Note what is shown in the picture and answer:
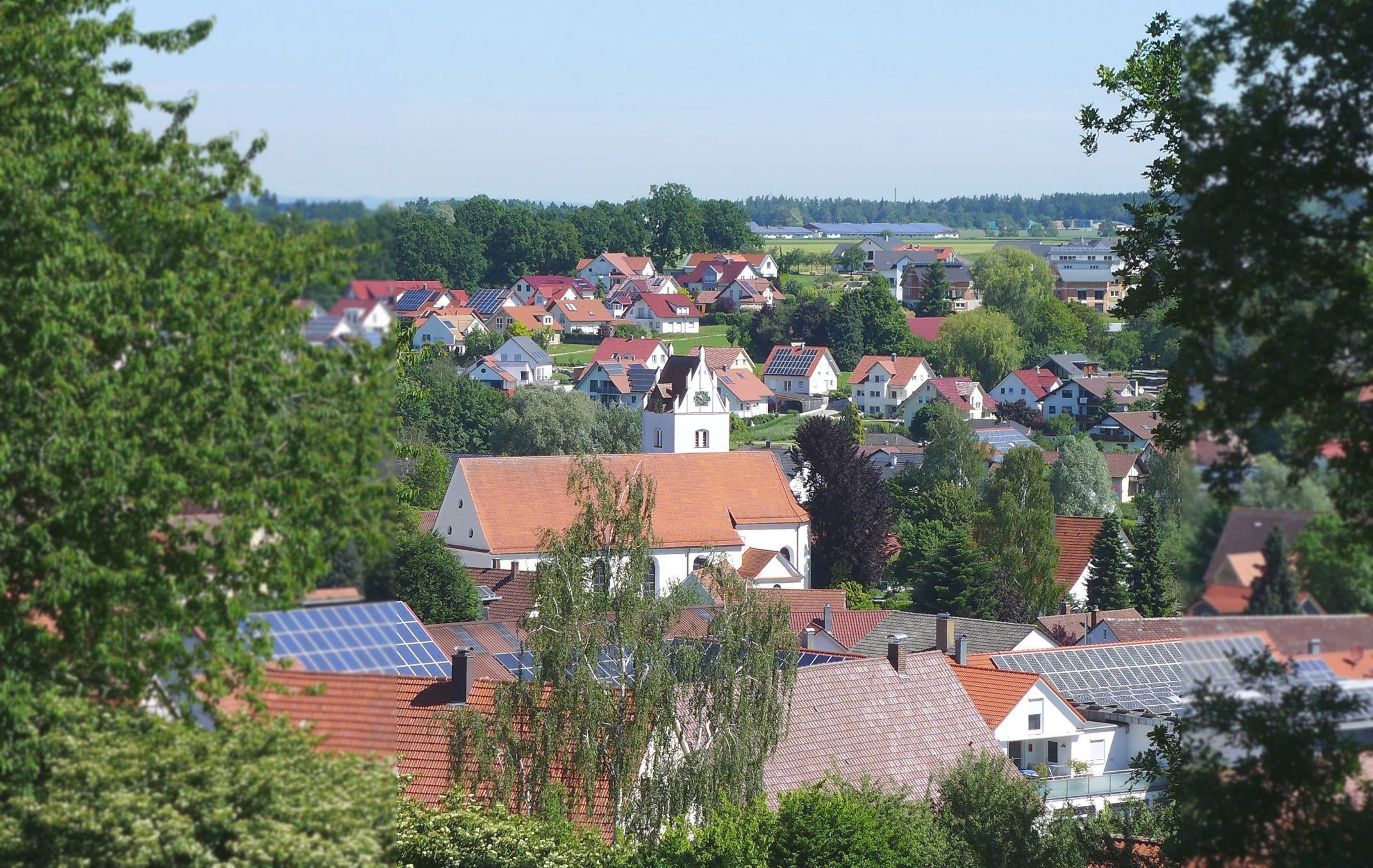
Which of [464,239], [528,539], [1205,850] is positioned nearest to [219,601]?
[1205,850]

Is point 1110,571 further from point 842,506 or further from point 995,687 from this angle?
point 995,687

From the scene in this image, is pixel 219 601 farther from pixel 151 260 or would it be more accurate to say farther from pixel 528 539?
pixel 528 539

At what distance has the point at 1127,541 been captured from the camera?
58656 mm

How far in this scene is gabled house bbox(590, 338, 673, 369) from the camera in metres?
112

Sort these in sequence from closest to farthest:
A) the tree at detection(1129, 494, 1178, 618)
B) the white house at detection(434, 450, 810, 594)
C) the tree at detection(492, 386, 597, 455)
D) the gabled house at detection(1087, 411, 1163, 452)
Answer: the tree at detection(1129, 494, 1178, 618) → the white house at detection(434, 450, 810, 594) → the tree at detection(492, 386, 597, 455) → the gabled house at detection(1087, 411, 1163, 452)

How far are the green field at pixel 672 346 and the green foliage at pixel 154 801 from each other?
358 ft

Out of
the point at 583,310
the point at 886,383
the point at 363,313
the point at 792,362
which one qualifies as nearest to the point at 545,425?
the point at 792,362

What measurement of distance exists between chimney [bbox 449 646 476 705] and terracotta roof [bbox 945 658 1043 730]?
13.0 meters

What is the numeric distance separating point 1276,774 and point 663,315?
131m

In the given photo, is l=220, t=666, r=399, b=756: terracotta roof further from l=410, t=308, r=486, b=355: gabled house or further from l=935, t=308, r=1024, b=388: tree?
l=935, t=308, r=1024, b=388: tree

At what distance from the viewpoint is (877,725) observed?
24844mm

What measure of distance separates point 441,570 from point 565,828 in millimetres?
27309

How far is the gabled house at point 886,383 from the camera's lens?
113m

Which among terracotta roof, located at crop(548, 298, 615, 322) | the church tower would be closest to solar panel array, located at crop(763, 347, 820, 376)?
terracotta roof, located at crop(548, 298, 615, 322)
